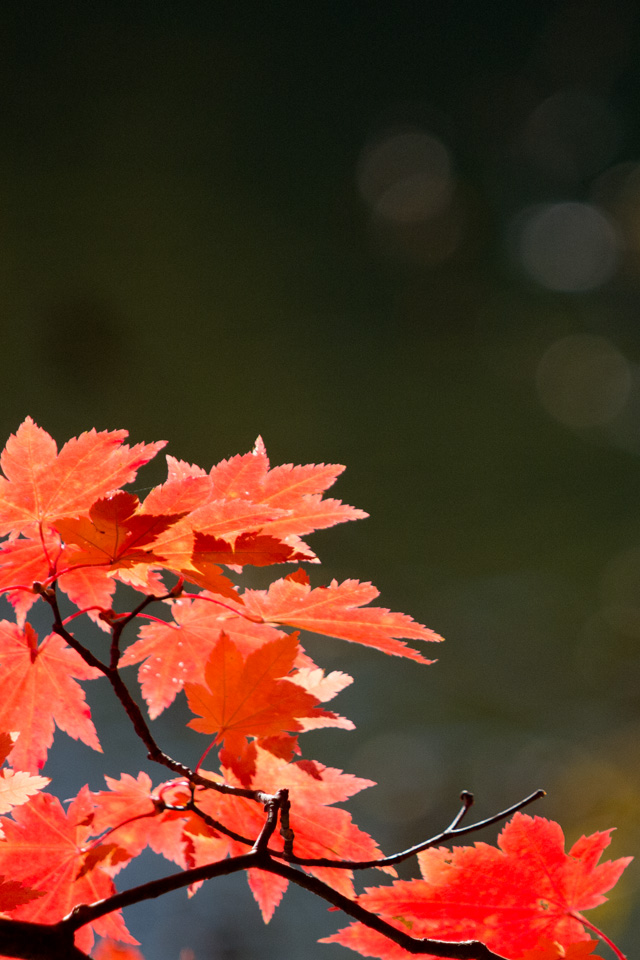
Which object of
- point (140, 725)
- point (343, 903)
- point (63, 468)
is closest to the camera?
point (343, 903)

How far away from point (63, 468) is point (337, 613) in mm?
350

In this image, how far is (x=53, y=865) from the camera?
785 mm

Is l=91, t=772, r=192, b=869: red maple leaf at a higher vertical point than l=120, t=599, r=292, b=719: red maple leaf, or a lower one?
lower

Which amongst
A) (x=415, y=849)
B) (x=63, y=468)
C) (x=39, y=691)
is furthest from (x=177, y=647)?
(x=415, y=849)

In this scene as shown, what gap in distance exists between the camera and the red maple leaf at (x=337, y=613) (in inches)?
31.7

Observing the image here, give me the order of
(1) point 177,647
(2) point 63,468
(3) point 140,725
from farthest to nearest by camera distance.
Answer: (1) point 177,647
(2) point 63,468
(3) point 140,725

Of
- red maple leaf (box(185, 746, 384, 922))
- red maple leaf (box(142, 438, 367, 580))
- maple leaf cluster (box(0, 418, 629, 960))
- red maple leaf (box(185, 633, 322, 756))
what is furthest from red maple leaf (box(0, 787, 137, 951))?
red maple leaf (box(142, 438, 367, 580))

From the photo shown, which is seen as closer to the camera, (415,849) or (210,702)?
(415,849)

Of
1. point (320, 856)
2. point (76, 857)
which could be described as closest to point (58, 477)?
point (76, 857)

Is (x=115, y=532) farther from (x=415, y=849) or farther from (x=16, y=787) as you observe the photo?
(x=415, y=849)

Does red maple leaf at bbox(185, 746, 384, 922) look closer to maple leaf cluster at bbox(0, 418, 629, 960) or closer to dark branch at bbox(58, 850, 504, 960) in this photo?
maple leaf cluster at bbox(0, 418, 629, 960)

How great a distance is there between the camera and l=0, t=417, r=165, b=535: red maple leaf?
803mm

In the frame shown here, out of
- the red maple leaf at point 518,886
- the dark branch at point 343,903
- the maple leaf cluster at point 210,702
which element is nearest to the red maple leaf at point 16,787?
the maple leaf cluster at point 210,702

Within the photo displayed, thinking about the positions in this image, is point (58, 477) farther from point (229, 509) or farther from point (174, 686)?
point (174, 686)
